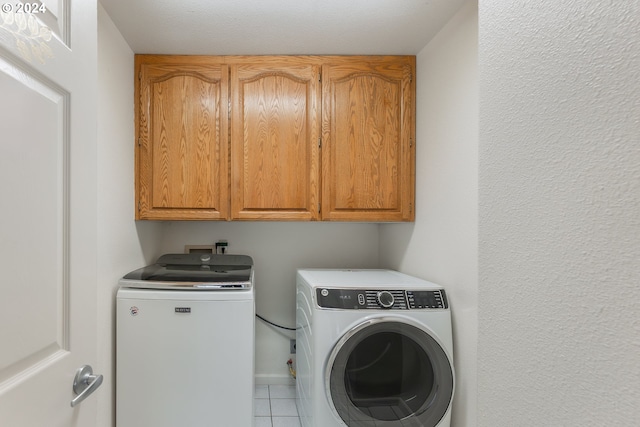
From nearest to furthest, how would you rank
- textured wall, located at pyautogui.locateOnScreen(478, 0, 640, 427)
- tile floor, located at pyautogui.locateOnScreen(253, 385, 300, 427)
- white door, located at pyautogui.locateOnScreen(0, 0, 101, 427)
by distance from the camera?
textured wall, located at pyautogui.locateOnScreen(478, 0, 640, 427) < white door, located at pyautogui.locateOnScreen(0, 0, 101, 427) < tile floor, located at pyautogui.locateOnScreen(253, 385, 300, 427)

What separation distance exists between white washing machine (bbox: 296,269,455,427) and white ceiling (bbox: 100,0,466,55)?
1.30m

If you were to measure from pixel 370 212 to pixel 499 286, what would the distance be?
1.37m

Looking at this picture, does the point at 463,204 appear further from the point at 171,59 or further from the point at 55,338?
the point at 171,59

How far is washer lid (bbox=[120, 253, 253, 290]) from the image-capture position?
1.69m

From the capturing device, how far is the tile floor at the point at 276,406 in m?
1.94

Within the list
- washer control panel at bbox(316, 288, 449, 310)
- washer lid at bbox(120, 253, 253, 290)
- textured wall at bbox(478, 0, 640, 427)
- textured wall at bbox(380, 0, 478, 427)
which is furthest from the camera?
washer lid at bbox(120, 253, 253, 290)

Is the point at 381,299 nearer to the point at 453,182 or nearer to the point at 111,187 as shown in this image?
the point at 453,182

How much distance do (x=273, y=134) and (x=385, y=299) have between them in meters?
1.14

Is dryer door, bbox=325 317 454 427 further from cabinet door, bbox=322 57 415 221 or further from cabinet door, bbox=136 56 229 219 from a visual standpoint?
cabinet door, bbox=136 56 229 219

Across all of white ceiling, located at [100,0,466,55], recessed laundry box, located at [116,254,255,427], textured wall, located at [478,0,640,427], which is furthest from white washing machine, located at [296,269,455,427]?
white ceiling, located at [100,0,466,55]

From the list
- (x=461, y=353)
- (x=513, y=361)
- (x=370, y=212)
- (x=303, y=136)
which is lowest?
(x=461, y=353)

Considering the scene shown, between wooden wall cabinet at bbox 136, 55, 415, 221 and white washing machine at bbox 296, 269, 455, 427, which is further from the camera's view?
wooden wall cabinet at bbox 136, 55, 415, 221

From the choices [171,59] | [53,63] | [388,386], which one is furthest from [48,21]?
[388,386]

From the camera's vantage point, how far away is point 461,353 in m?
1.50
